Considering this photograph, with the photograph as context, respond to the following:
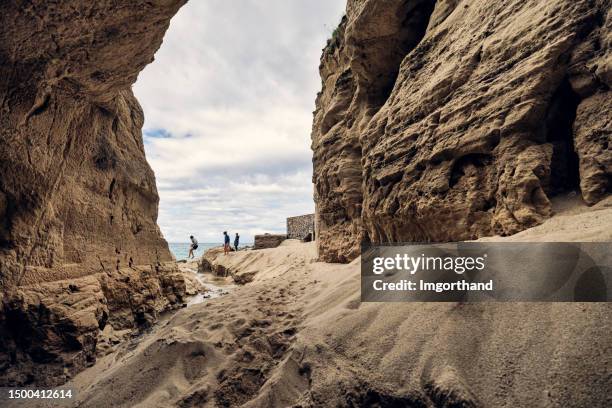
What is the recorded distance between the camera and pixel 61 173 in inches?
182

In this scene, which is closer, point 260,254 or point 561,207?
point 561,207

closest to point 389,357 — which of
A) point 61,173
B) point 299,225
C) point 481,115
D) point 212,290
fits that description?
point 481,115

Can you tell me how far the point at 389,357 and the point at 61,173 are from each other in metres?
5.24

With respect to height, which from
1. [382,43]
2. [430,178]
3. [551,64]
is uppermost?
[382,43]

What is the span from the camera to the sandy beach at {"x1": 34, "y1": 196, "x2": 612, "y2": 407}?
139cm

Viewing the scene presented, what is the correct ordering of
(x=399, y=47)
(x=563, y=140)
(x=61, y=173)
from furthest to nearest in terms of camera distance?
1. (x=399, y=47)
2. (x=61, y=173)
3. (x=563, y=140)

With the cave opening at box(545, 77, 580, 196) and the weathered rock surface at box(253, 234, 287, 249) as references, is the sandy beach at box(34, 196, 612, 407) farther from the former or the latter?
the weathered rock surface at box(253, 234, 287, 249)

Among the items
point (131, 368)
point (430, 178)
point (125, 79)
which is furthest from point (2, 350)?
point (430, 178)

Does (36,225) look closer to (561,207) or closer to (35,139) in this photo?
(35,139)

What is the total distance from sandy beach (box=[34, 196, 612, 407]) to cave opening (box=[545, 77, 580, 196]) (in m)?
0.26

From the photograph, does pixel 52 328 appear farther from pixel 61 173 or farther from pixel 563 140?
pixel 563 140

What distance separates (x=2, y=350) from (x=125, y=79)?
155 inches

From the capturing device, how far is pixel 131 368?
273 centimetres

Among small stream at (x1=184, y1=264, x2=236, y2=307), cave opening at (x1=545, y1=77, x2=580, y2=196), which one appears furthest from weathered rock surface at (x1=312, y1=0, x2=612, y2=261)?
small stream at (x1=184, y1=264, x2=236, y2=307)
